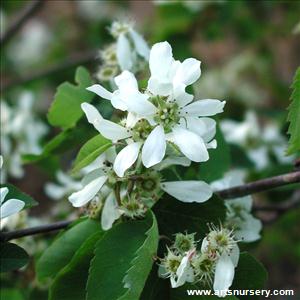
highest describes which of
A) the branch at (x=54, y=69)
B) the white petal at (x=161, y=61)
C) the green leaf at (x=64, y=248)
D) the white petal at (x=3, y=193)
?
the branch at (x=54, y=69)

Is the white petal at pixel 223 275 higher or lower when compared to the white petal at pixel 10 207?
lower

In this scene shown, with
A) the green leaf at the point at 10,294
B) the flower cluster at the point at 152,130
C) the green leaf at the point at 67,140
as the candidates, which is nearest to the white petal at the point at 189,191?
the flower cluster at the point at 152,130

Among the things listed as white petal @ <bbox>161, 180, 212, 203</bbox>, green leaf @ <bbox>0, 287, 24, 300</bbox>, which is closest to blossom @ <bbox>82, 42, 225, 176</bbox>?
white petal @ <bbox>161, 180, 212, 203</bbox>

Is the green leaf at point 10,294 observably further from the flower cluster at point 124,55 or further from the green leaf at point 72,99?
the flower cluster at point 124,55

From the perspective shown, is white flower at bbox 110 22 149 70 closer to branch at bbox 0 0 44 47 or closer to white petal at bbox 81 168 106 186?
white petal at bbox 81 168 106 186

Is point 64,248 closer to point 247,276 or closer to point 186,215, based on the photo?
point 186,215

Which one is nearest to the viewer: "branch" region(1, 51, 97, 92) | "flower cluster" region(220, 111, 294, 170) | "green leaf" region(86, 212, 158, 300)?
"green leaf" region(86, 212, 158, 300)

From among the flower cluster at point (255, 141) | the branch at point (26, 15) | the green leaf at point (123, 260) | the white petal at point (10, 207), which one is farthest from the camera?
the branch at point (26, 15)
